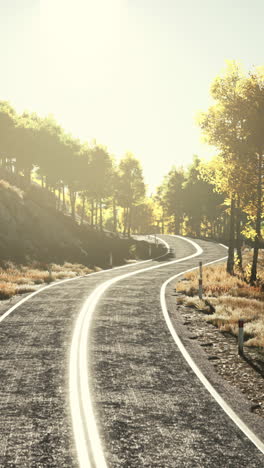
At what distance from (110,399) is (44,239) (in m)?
31.7

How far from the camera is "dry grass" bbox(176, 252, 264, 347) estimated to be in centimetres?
1186

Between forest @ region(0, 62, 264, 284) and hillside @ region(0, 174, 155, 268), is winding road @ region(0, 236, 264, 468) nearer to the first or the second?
forest @ region(0, 62, 264, 284)

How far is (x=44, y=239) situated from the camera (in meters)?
37.5

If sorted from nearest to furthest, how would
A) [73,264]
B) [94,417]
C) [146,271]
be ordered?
1. [94,417]
2. [146,271]
3. [73,264]

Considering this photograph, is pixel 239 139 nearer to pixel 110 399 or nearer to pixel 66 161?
pixel 110 399

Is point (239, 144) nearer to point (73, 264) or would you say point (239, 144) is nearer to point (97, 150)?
point (73, 264)

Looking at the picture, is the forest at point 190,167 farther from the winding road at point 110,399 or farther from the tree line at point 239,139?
the winding road at point 110,399

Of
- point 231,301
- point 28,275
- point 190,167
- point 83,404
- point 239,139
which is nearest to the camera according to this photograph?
point 83,404

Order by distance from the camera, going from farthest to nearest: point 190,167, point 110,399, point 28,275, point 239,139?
1. point 190,167
2. point 28,275
3. point 239,139
4. point 110,399

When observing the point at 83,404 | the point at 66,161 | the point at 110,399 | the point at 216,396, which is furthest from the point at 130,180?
the point at 83,404

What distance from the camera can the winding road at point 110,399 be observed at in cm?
524

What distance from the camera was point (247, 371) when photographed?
8.74 metres

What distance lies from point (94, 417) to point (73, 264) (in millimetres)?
25521

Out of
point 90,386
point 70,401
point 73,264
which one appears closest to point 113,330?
point 90,386
